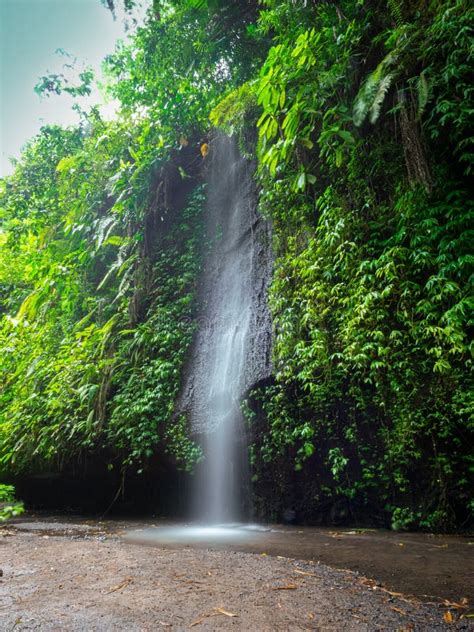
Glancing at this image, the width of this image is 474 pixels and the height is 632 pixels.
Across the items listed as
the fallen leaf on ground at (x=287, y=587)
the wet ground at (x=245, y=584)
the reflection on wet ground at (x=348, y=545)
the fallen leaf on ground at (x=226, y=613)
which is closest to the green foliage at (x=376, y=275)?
the reflection on wet ground at (x=348, y=545)

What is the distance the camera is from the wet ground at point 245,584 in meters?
1.92

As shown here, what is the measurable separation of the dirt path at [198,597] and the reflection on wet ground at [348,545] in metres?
0.20

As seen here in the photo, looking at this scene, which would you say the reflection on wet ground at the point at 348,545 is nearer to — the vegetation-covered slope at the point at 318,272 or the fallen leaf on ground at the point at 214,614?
the vegetation-covered slope at the point at 318,272

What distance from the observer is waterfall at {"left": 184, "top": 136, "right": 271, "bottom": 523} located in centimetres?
568

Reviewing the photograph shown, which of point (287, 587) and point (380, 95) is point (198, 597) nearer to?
point (287, 587)

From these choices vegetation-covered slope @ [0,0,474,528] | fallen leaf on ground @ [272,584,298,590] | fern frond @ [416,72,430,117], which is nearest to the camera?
fallen leaf on ground @ [272,584,298,590]

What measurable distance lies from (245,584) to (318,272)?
380cm

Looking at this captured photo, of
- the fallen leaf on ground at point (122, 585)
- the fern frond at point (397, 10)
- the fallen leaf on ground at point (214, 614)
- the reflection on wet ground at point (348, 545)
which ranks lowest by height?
the fallen leaf on ground at point (214, 614)

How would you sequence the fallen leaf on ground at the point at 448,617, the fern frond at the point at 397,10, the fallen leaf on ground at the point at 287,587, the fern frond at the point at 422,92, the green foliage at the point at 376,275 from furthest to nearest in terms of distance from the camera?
the fern frond at the point at 397,10 → the fern frond at the point at 422,92 → the green foliage at the point at 376,275 → the fallen leaf on ground at the point at 287,587 → the fallen leaf on ground at the point at 448,617

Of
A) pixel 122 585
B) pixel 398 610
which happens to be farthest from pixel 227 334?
pixel 398 610

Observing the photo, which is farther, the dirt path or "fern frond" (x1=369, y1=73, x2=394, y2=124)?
"fern frond" (x1=369, y1=73, x2=394, y2=124)

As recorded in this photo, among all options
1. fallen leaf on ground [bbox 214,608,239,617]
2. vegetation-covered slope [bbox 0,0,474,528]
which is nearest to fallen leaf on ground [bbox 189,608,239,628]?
fallen leaf on ground [bbox 214,608,239,617]

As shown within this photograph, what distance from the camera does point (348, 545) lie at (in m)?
3.43

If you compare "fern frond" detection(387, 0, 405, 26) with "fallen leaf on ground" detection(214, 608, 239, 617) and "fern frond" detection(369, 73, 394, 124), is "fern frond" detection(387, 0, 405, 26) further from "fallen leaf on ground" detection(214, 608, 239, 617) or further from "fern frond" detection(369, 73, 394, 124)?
"fallen leaf on ground" detection(214, 608, 239, 617)
